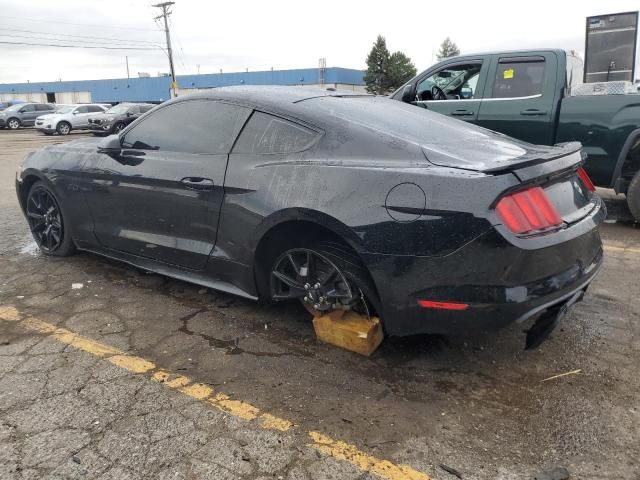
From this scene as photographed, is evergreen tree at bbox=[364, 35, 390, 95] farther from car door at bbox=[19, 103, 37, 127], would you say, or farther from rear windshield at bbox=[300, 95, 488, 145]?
rear windshield at bbox=[300, 95, 488, 145]

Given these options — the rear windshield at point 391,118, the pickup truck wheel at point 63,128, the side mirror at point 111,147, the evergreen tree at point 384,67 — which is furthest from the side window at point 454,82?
the evergreen tree at point 384,67

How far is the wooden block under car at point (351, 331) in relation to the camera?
2973 millimetres

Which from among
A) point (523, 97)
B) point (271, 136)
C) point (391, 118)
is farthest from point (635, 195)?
point (271, 136)

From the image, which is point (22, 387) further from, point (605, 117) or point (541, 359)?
point (605, 117)

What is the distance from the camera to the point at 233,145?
3359 millimetres

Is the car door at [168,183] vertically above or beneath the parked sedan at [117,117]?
beneath

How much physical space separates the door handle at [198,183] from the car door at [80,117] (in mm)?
26056

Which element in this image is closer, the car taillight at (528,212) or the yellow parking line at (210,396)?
the yellow parking line at (210,396)

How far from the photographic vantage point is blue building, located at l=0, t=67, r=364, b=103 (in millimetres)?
55281

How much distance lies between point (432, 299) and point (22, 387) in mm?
2199

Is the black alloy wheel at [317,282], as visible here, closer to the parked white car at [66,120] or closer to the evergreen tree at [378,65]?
the parked white car at [66,120]

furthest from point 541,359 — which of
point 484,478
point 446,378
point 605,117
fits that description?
point 605,117

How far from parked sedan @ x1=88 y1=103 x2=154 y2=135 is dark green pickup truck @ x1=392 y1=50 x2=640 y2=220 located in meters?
20.4

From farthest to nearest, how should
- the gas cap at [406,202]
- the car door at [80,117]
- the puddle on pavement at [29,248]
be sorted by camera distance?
the car door at [80,117]
the puddle on pavement at [29,248]
the gas cap at [406,202]
